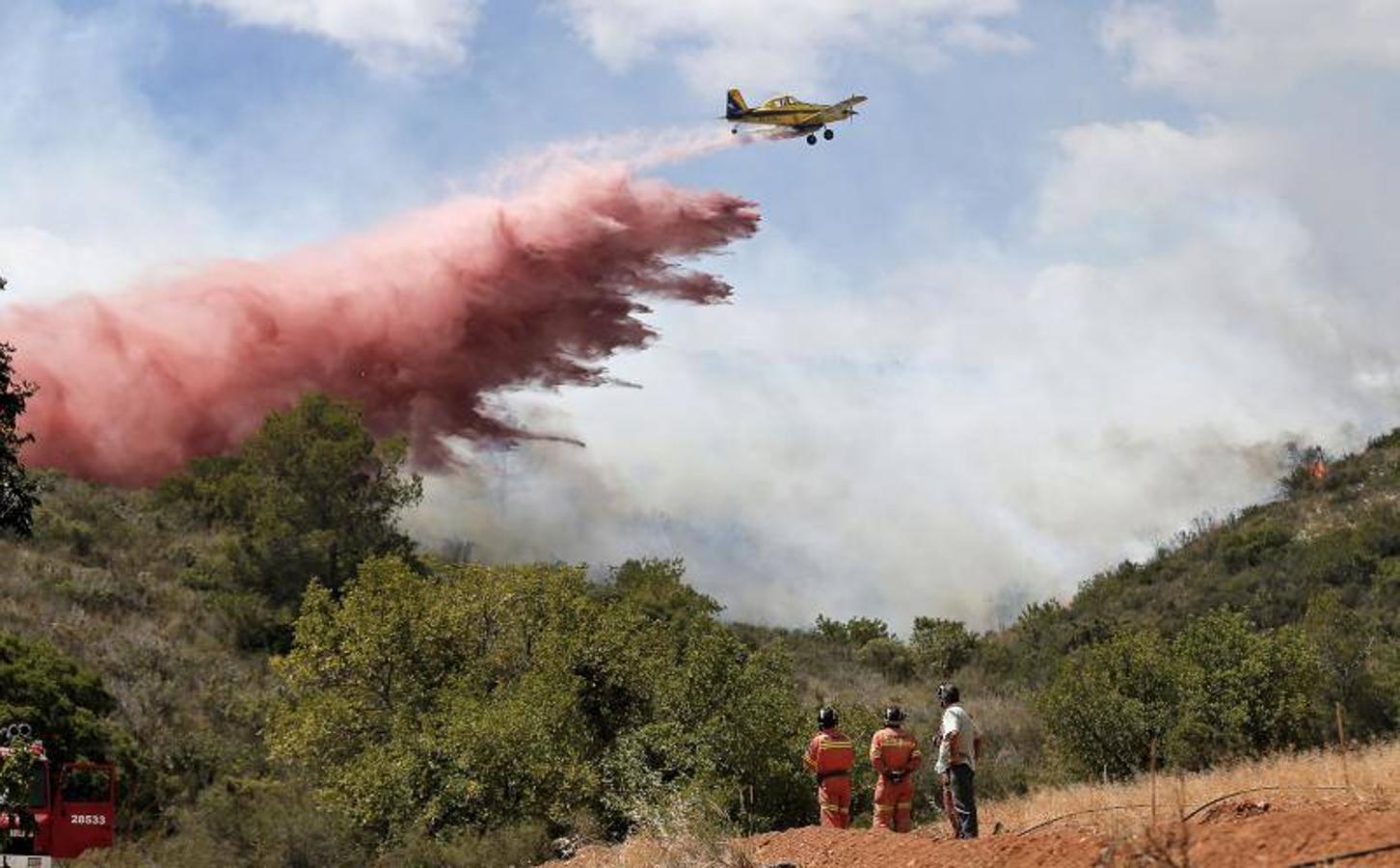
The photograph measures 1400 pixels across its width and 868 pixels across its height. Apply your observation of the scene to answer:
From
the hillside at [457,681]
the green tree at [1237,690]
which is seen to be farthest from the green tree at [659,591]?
the green tree at [1237,690]

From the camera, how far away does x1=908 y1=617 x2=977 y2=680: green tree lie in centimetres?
7250

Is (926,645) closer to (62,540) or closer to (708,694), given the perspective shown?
(62,540)

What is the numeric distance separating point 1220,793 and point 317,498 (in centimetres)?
4800

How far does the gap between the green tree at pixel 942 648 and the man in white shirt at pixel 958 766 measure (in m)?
56.5

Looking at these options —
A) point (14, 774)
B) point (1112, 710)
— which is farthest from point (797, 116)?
point (14, 774)

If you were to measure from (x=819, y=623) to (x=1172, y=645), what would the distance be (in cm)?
5117

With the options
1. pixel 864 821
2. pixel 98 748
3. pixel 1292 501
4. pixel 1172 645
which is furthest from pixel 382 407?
pixel 1292 501

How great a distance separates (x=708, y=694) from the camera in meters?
29.2

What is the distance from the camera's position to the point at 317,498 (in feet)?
196

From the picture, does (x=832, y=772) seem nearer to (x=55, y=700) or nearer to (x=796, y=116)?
(x=55, y=700)

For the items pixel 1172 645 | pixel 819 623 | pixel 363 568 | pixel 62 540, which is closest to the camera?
pixel 363 568

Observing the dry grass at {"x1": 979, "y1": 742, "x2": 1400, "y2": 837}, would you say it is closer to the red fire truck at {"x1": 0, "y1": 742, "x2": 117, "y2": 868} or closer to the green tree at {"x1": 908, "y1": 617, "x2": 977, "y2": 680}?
the red fire truck at {"x1": 0, "y1": 742, "x2": 117, "y2": 868}

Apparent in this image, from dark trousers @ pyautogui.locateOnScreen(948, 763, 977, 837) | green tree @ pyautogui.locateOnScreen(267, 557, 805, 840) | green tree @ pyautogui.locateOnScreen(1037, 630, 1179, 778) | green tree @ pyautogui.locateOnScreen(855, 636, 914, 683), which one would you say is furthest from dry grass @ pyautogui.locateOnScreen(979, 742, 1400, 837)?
green tree @ pyautogui.locateOnScreen(855, 636, 914, 683)

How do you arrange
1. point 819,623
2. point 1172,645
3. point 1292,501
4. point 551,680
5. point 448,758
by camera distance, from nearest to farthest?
point 448,758 < point 551,680 < point 1172,645 < point 819,623 < point 1292,501
